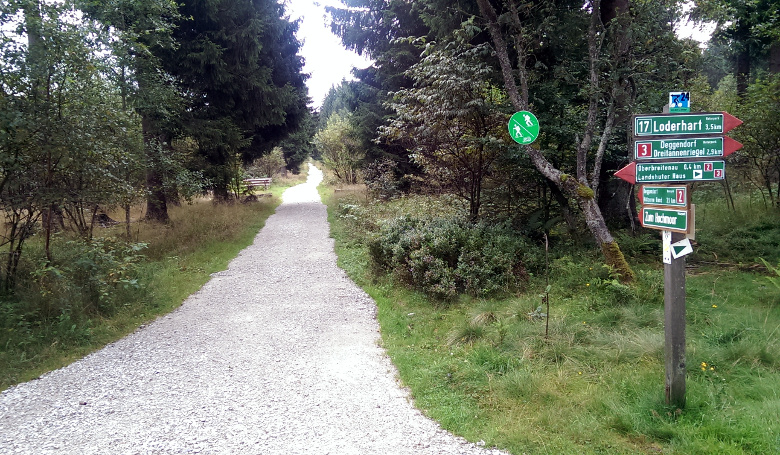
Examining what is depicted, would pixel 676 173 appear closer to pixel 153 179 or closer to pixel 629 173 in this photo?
pixel 629 173

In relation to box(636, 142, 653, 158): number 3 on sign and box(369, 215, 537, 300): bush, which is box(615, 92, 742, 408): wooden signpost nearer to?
box(636, 142, 653, 158): number 3 on sign

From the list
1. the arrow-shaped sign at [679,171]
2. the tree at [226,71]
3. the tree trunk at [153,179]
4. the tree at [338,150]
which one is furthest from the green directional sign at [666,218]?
the tree at [338,150]

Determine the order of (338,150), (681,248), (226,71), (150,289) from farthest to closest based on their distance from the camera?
1. (338,150)
2. (226,71)
3. (150,289)
4. (681,248)

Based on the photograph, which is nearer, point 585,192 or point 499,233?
point 585,192

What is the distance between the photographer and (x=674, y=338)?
3.49m

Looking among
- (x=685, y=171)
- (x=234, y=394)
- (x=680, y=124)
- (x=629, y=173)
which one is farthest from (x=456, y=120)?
(x=234, y=394)

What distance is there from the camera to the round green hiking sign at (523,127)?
634 cm

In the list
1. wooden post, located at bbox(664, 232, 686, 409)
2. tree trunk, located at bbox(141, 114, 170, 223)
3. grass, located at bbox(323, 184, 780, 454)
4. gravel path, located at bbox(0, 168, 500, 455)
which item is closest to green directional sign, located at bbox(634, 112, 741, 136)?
wooden post, located at bbox(664, 232, 686, 409)

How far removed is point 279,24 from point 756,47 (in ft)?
56.7

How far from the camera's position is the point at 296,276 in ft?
31.4

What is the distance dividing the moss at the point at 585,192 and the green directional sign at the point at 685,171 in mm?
3917

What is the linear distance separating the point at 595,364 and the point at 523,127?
135 inches

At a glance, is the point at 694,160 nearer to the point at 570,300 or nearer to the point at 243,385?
the point at 570,300

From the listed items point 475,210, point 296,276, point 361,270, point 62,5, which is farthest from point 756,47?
point 62,5
